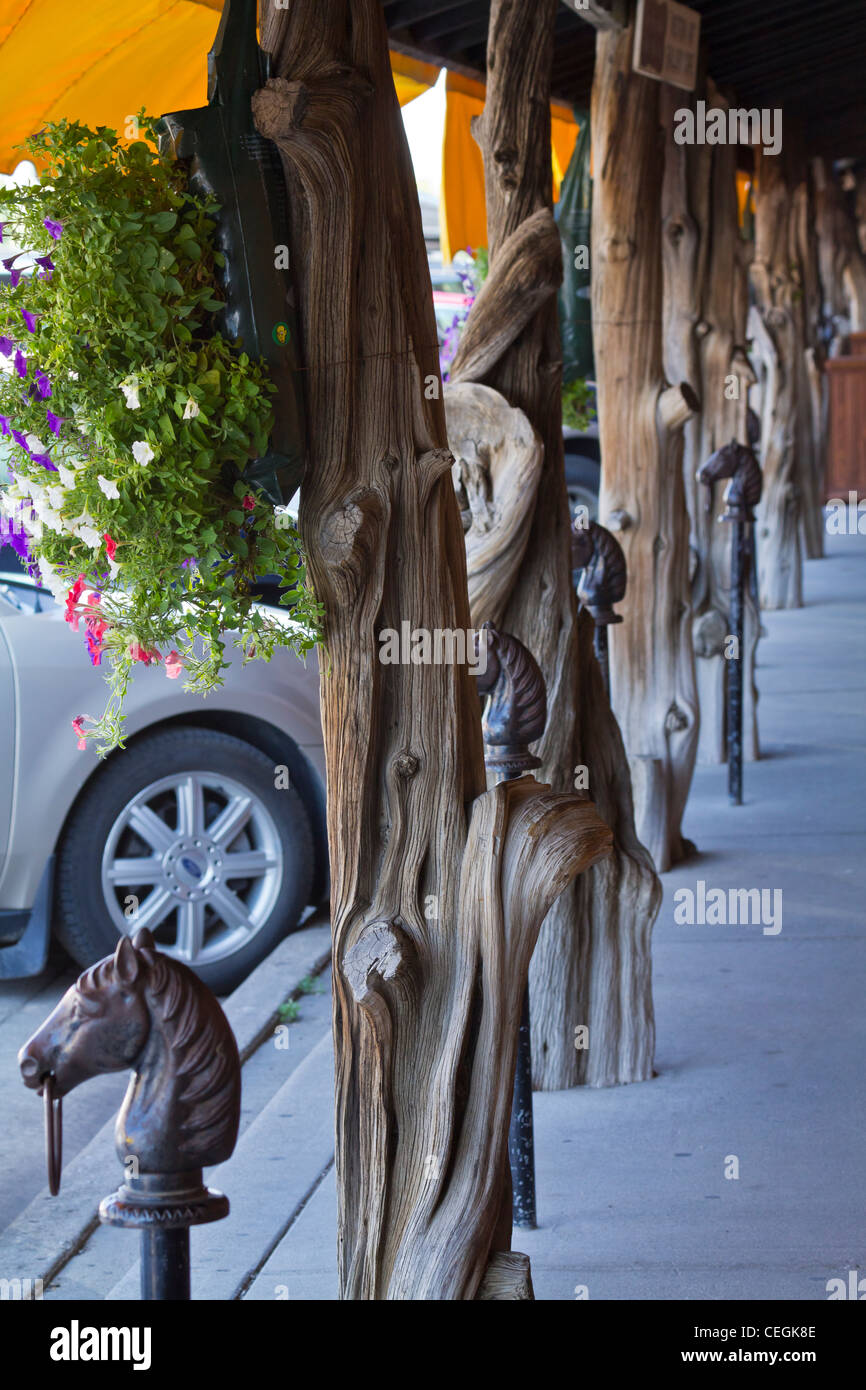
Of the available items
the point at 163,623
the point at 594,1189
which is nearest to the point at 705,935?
the point at 594,1189

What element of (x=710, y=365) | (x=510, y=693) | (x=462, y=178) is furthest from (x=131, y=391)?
(x=710, y=365)

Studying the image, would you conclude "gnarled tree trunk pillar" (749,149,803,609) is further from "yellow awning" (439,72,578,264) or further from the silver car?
the silver car

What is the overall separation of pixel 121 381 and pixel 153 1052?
93 centimetres

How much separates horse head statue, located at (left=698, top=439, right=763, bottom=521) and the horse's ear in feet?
16.2

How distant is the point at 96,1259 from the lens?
3.30 meters

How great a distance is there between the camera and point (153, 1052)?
5.77 feet

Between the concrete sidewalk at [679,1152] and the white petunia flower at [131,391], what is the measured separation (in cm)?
180

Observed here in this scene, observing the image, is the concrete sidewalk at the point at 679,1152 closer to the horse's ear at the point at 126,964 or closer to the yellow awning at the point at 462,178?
the horse's ear at the point at 126,964

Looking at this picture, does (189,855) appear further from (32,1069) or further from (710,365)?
(710,365)

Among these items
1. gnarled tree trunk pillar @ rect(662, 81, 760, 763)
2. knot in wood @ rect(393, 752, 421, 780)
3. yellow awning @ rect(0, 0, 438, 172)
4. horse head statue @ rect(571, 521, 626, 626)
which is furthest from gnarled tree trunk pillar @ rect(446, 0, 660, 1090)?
gnarled tree trunk pillar @ rect(662, 81, 760, 763)

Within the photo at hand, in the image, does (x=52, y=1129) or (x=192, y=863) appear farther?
(x=192, y=863)

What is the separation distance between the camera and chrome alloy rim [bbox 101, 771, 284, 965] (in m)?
4.52
